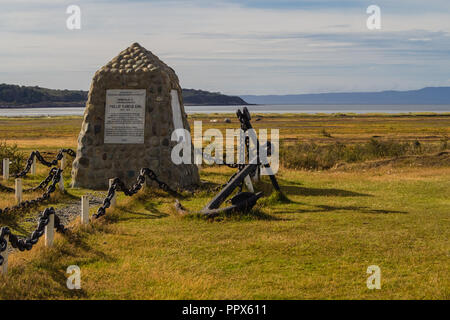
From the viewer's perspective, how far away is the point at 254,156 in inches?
546

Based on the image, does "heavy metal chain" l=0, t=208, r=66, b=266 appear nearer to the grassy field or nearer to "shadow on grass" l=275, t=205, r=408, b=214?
the grassy field

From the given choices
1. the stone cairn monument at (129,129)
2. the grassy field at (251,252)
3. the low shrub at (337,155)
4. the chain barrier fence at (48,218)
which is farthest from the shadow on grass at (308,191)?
the low shrub at (337,155)

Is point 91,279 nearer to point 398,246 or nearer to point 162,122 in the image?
point 398,246

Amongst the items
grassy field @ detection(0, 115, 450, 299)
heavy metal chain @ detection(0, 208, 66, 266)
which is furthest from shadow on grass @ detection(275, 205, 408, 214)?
heavy metal chain @ detection(0, 208, 66, 266)

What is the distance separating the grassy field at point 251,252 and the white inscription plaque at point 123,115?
2232 millimetres

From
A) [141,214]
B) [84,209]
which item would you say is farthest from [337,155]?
[84,209]

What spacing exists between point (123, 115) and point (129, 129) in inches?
17.0

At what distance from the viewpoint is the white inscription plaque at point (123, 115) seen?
16.0 m

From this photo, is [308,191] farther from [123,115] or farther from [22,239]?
[22,239]

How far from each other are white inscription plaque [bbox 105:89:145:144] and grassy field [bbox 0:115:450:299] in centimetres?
223

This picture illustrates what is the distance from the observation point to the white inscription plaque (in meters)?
16.0

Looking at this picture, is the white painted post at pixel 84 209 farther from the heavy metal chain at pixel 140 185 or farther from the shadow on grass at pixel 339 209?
the shadow on grass at pixel 339 209
